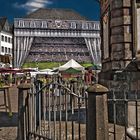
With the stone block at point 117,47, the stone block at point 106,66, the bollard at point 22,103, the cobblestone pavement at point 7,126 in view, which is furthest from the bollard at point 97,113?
the stone block at point 106,66

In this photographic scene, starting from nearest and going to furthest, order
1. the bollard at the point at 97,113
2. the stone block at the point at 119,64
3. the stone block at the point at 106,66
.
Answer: the bollard at the point at 97,113
the stone block at the point at 119,64
the stone block at the point at 106,66

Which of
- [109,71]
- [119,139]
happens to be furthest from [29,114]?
[109,71]

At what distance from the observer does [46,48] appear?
104 metres

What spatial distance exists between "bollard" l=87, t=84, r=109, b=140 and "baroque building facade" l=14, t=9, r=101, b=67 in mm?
93568

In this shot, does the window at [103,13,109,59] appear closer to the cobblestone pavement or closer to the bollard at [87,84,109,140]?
the cobblestone pavement

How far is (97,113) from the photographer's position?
6.13 m

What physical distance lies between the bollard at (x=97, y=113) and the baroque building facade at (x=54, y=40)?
307ft

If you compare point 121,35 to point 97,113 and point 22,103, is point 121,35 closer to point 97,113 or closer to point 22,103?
point 22,103

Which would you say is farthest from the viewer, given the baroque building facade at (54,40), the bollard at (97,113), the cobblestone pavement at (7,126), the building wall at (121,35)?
the baroque building facade at (54,40)

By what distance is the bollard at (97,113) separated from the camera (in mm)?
6082

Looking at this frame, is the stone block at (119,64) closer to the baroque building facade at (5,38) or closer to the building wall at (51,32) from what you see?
the building wall at (51,32)

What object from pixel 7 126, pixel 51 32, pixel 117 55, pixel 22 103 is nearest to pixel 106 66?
pixel 117 55

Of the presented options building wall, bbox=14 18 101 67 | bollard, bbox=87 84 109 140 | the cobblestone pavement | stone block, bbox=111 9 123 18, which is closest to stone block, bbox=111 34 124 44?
stone block, bbox=111 9 123 18

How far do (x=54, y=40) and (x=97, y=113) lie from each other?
9935 cm
